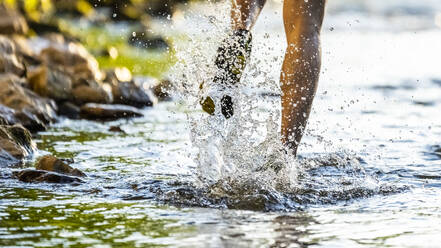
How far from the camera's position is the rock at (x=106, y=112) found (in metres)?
5.82

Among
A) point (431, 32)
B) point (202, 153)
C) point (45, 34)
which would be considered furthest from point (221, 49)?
point (431, 32)

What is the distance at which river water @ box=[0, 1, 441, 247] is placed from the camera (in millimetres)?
2734

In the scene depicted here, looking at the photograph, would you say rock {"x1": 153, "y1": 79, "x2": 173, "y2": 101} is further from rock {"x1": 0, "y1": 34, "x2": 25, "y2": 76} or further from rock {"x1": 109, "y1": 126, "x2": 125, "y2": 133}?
rock {"x1": 109, "y1": 126, "x2": 125, "y2": 133}

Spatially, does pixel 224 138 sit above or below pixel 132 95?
below

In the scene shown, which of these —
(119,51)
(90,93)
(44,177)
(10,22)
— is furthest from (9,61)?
(119,51)

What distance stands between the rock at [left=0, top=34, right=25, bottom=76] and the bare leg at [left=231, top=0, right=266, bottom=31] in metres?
2.89

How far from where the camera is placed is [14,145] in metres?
4.05

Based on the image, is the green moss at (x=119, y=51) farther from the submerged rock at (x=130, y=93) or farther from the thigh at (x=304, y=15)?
the thigh at (x=304, y=15)

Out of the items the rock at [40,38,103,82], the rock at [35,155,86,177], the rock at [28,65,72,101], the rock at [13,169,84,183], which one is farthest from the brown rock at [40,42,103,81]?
the rock at [13,169,84,183]

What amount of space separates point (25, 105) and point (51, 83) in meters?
1.07

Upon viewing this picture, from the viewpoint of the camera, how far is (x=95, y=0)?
42.7 ft

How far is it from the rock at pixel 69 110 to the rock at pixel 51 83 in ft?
0.40

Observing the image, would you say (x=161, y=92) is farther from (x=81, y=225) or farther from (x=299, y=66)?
(x=81, y=225)

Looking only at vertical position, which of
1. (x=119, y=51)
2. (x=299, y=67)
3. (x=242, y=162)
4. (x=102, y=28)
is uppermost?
(x=102, y=28)
